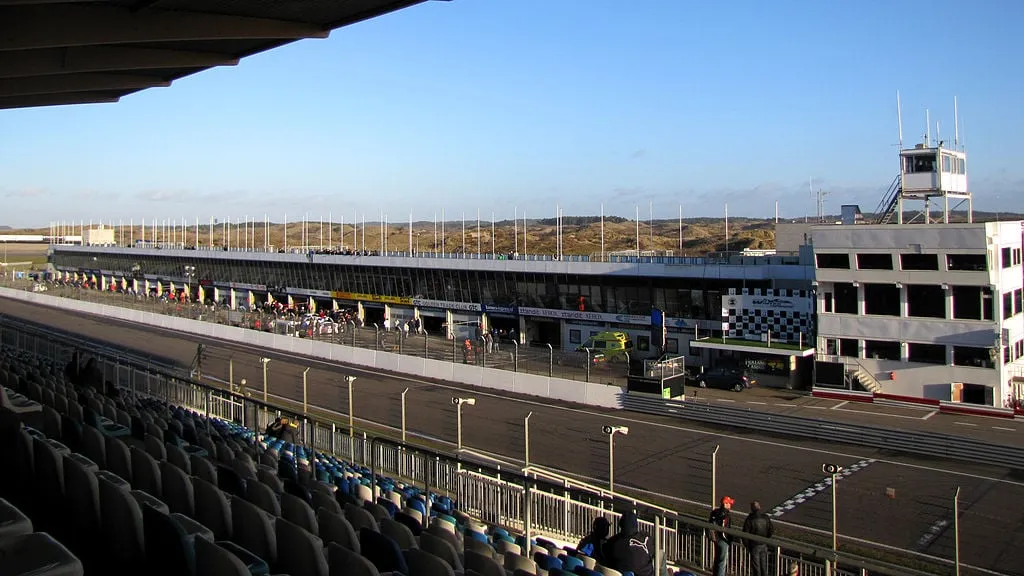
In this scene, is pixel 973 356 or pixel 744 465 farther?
pixel 973 356

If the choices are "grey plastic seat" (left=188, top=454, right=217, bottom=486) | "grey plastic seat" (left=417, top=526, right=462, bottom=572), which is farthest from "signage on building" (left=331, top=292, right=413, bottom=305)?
"grey plastic seat" (left=417, top=526, right=462, bottom=572)

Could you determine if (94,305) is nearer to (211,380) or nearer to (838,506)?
(211,380)

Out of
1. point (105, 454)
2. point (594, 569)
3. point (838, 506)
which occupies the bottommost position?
point (838, 506)

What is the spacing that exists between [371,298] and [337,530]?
40.5m

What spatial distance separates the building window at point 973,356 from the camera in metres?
21.6

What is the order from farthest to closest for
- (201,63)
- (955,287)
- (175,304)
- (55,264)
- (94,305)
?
(55,264) → (94,305) → (175,304) → (955,287) → (201,63)

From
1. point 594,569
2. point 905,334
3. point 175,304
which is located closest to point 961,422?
point 905,334

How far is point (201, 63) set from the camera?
11.1 metres

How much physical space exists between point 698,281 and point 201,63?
76.5 ft

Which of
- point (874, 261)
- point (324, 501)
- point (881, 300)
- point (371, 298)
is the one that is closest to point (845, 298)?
point (881, 300)

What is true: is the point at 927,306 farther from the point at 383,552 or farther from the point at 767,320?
the point at 383,552

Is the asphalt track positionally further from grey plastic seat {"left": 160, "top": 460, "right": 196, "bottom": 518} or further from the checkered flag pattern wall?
grey plastic seat {"left": 160, "top": 460, "right": 196, "bottom": 518}

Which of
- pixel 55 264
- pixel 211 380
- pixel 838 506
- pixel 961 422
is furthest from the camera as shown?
pixel 55 264

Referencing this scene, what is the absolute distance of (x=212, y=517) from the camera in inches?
193
